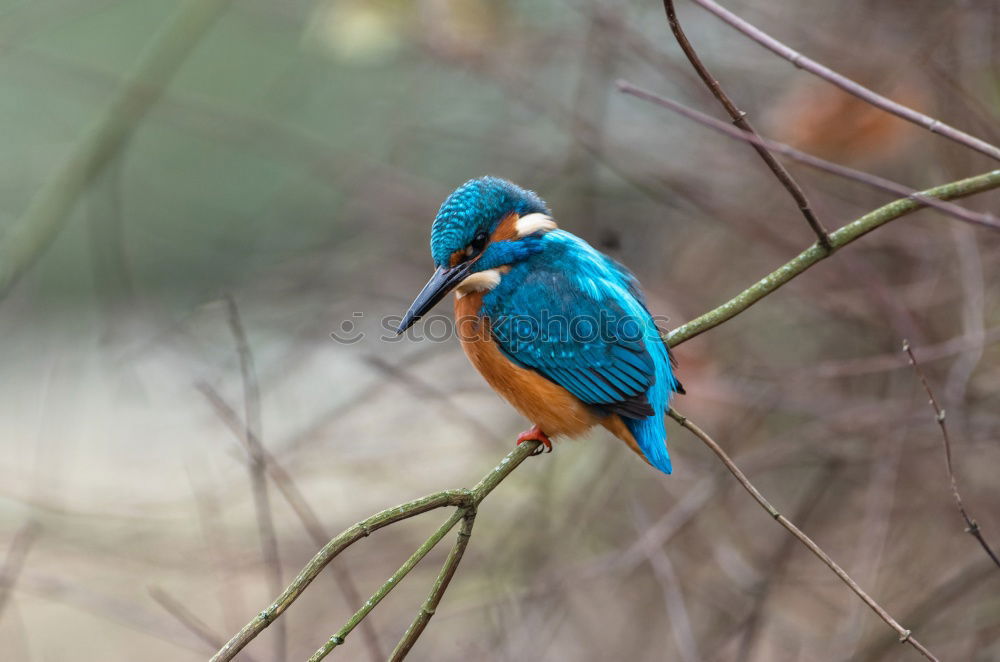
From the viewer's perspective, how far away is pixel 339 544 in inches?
61.5

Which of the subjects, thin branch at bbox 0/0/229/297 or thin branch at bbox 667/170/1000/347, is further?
thin branch at bbox 0/0/229/297

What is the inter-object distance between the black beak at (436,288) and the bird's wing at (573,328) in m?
0.19

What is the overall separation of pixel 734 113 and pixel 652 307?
76.6 inches

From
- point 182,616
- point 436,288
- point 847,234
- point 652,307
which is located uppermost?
point 847,234

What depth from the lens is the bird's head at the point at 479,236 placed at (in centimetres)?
255

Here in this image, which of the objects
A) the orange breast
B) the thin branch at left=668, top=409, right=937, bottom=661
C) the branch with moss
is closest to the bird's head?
the orange breast

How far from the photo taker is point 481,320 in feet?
9.10

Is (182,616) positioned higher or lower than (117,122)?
lower

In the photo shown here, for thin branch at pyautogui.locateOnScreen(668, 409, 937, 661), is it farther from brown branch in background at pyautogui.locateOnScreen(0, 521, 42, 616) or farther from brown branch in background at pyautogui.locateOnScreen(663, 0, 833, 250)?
brown branch in background at pyautogui.locateOnScreen(0, 521, 42, 616)

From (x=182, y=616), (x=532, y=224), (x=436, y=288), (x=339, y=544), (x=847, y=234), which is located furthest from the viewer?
(x=532, y=224)

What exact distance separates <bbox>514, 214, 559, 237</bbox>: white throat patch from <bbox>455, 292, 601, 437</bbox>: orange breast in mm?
210

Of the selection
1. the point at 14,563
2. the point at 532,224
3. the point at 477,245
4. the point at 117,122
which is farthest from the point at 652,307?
the point at 14,563

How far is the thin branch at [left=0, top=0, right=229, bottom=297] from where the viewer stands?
2795 mm

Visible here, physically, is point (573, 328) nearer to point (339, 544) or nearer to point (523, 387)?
point (523, 387)
